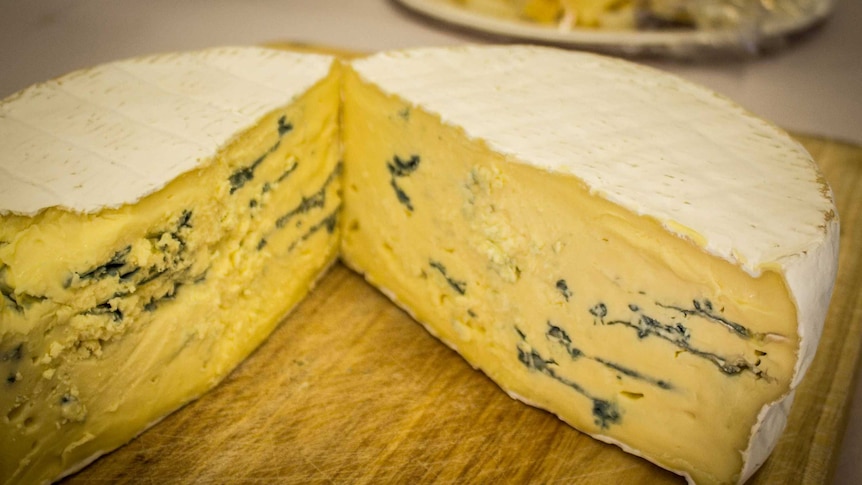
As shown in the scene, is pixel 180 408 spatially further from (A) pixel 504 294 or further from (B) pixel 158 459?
(A) pixel 504 294

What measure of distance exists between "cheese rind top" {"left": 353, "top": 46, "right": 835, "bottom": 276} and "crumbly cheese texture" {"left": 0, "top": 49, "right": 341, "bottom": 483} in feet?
1.29

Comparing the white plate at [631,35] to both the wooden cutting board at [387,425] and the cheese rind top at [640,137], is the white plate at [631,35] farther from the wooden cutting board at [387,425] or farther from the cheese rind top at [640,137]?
the wooden cutting board at [387,425]

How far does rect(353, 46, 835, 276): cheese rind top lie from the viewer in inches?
64.1

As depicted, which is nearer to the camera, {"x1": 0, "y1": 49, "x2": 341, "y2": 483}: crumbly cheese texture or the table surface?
{"x1": 0, "y1": 49, "x2": 341, "y2": 483}: crumbly cheese texture

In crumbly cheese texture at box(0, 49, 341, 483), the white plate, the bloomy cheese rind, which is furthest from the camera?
the white plate

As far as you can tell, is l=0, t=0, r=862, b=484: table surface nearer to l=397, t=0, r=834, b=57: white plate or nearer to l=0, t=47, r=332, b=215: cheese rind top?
l=397, t=0, r=834, b=57: white plate

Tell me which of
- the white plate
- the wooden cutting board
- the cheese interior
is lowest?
the wooden cutting board

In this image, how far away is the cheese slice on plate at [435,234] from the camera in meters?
1.60

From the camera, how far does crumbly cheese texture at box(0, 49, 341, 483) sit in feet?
5.24

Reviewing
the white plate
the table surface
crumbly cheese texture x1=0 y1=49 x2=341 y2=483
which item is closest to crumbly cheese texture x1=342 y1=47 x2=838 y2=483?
crumbly cheese texture x1=0 y1=49 x2=341 y2=483

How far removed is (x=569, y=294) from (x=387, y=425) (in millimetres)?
616

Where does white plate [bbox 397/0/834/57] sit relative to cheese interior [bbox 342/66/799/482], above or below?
above

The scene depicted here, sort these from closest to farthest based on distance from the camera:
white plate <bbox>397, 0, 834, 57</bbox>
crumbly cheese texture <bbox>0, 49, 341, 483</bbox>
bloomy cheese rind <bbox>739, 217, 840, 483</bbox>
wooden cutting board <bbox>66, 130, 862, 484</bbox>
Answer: bloomy cheese rind <bbox>739, 217, 840, 483</bbox> → crumbly cheese texture <bbox>0, 49, 341, 483</bbox> → wooden cutting board <bbox>66, 130, 862, 484</bbox> → white plate <bbox>397, 0, 834, 57</bbox>

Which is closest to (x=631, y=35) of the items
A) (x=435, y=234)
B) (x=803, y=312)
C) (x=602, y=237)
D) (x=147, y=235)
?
(x=435, y=234)
